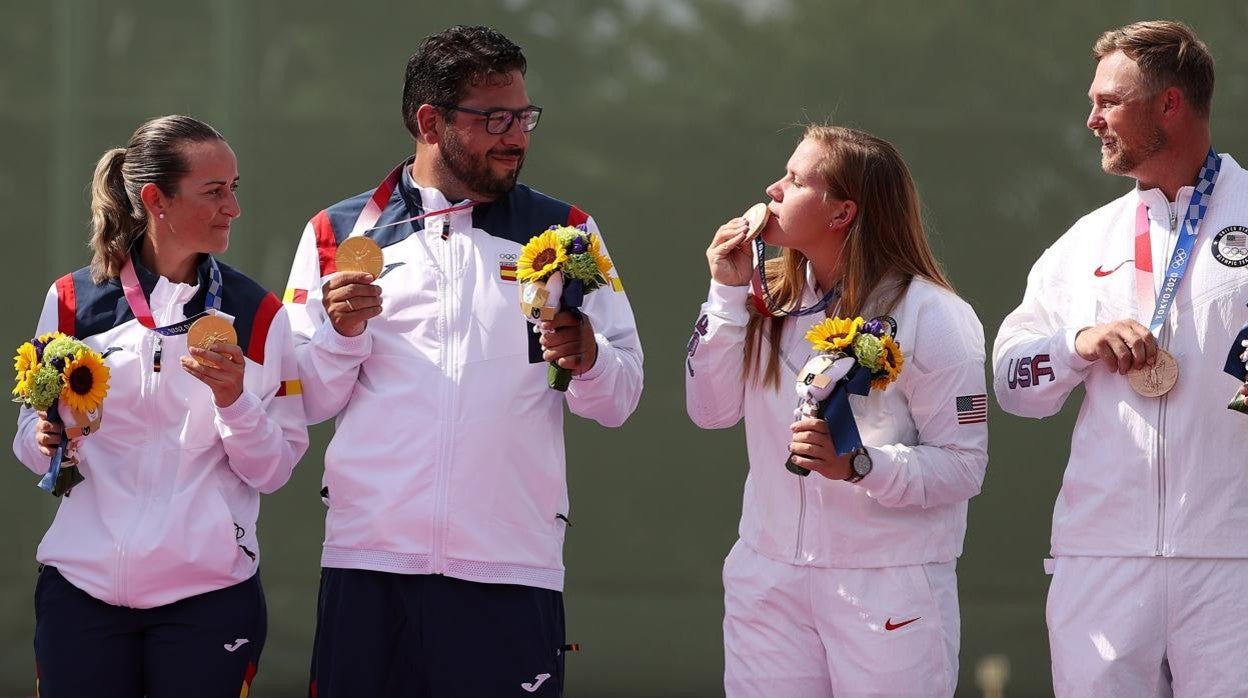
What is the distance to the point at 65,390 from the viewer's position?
3686 millimetres

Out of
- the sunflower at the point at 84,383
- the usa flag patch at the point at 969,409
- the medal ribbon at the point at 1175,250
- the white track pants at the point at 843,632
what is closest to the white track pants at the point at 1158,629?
the white track pants at the point at 843,632

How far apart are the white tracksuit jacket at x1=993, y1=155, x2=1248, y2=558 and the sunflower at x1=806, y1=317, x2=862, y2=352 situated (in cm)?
55

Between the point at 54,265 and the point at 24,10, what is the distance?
107 cm

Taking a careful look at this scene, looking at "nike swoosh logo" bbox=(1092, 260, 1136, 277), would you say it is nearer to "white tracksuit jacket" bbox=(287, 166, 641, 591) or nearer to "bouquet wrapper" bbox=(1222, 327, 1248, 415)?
"bouquet wrapper" bbox=(1222, 327, 1248, 415)

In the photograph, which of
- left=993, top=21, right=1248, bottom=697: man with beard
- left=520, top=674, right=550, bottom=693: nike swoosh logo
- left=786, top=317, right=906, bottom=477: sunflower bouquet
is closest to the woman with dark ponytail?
left=520, top=674, right=550, bottom=693: nike swoosh logo

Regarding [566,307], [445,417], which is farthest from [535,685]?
[566,307]

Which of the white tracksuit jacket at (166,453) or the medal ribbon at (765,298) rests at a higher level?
the medal ribbon at (765,298)

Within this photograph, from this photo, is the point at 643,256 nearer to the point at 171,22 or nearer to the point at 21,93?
the point at 171,22

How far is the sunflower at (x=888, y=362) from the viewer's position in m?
3.58

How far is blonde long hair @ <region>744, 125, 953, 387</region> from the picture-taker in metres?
3.82

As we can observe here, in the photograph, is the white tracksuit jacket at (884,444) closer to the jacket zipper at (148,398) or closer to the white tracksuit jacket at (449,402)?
the white tracksuit jacket at (449,402)

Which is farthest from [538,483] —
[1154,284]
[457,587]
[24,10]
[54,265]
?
[24,10]

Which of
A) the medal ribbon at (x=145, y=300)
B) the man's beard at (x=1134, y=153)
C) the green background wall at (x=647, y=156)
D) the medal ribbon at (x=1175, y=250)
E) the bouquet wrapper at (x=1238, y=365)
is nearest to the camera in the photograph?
the bouquet wrapper at (x=1238, y=365)

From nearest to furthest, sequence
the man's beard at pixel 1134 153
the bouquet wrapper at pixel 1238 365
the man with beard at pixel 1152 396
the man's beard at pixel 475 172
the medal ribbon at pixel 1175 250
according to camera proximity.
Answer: the bouquet wrapper at pixel 1238 365 → the man with beard at pixel 1152 396 → the medal ribbon at pixel 1175 250 → the man's beard at pixel 1134 153 → the man's beard at pixel 475 172
